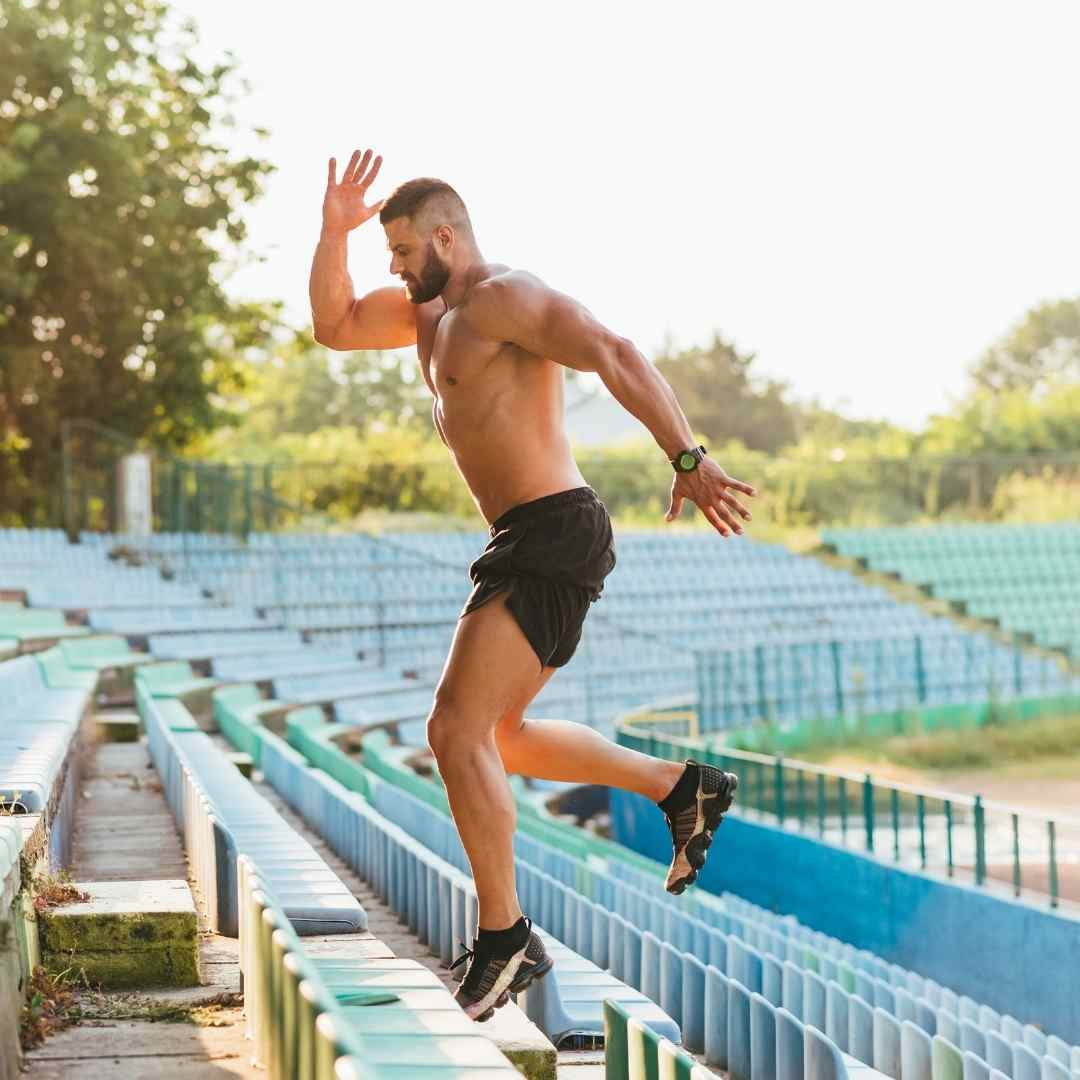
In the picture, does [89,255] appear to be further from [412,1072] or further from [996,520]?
[412,1072]

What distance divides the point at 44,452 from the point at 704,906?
1811 cm

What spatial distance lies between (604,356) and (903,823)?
1063 centimetres

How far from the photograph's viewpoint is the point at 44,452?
24297 mm

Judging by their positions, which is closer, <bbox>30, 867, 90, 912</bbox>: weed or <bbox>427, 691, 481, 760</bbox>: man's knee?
<bbox>427, 691, 481, 760</bbox>: man's knee

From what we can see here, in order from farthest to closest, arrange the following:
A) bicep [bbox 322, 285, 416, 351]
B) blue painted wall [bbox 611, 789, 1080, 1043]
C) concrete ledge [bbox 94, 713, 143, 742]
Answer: concrete ledge [bbox 94, 713, 143, 742] → blue painted wall [bbox 611, 789, 1080, 1043] → bicep [bbox 322, 285, 416, 351]

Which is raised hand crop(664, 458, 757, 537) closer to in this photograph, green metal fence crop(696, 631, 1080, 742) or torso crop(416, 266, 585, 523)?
torso crop(416, 266, 585, 523)

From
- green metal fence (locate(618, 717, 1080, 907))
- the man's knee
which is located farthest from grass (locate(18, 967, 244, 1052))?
green metal fence (locate(618, 717, 1080, 907))

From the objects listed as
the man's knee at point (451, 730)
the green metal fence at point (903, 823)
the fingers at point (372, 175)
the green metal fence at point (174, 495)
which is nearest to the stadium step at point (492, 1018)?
the man's knee at point (451, 730)

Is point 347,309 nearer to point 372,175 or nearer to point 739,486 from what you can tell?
point 372,175

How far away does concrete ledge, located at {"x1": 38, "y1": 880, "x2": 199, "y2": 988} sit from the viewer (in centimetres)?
340

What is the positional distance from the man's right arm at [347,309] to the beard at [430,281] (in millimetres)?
178

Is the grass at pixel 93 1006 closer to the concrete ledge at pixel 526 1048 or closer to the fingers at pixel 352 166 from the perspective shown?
the concrete ledge at pixel 526 1048

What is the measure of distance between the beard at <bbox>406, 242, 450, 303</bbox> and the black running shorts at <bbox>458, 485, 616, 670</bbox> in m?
0.46

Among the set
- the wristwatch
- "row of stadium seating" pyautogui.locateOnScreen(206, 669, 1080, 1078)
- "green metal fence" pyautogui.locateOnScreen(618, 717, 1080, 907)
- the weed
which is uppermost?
the wristwatch
